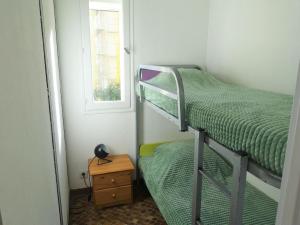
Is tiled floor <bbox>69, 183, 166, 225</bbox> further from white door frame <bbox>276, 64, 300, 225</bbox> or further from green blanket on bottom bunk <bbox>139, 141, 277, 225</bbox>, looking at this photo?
white door frame <bbox>276, 64, 300, 225</bbox>

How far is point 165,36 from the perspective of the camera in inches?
104

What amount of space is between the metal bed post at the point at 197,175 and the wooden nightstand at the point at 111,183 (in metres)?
1.15

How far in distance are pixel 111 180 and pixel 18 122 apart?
1.79m

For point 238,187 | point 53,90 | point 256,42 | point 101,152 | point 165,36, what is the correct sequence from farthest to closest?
point 165,36 → point 101,152 → point 256,42 → point 53,90 → point 238,187

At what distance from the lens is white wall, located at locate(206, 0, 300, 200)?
69.5 inches

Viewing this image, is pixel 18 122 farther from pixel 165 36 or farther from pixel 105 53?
pixel 165 36

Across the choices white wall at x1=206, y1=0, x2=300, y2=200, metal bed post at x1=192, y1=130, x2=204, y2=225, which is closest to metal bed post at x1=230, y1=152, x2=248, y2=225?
metal bed post at x1=192, y1=130, x2=204, y2=225

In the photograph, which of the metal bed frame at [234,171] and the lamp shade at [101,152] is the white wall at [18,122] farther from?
the lamp shade at [101,152]

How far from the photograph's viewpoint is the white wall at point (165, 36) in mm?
2541

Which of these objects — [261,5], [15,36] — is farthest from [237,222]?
[261,5]

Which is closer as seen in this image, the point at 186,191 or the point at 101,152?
the point at 186,191

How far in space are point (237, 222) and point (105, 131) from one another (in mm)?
1920

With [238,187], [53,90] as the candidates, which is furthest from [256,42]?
[53,90]

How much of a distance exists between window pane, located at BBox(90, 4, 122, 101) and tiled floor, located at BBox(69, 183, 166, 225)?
1.19 meters
